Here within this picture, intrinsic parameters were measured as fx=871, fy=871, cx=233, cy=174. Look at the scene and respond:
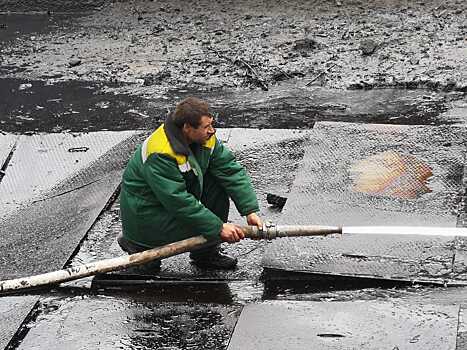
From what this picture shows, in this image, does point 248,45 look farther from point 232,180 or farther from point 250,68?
point 232,180

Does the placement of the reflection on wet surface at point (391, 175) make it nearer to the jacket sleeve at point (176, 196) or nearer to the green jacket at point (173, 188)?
the green jacket at point (173, 188)

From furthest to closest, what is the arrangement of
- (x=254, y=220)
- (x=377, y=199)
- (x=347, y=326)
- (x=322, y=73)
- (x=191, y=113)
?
(x=322, y=73) → (x=377, y=199) → (x=254, y=220) → (x=191, y=113) → (x=347, y=326)

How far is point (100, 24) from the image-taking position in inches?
440

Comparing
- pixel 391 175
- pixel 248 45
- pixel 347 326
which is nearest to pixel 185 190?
pixel 347 326

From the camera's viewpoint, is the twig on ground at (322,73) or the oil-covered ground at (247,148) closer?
the oil-covered ground at (247,148)

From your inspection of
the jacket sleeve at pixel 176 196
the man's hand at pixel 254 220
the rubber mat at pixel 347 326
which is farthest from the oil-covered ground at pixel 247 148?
the jacket sleeve at pixel 176 196

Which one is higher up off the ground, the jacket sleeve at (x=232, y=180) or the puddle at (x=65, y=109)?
the jacket sleeve at (x=232, y=180)

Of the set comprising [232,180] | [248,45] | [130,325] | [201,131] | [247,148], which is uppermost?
[201,131]

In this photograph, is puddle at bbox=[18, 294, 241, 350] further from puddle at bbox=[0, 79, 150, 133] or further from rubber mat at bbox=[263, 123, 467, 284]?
puddle at bbox=[0, 79, 150, 133]

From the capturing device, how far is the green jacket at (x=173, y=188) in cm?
498

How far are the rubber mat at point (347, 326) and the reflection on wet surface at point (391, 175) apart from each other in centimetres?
129

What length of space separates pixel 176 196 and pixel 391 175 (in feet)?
6.36

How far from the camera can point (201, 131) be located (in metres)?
5.00

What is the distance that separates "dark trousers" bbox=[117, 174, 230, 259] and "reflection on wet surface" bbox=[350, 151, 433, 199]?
1.13m
